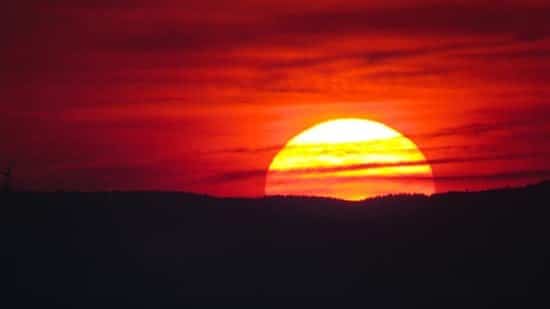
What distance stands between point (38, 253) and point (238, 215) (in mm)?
7133

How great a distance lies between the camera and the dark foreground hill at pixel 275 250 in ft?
253

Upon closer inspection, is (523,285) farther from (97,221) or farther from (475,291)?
(97,221)

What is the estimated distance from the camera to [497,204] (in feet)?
267

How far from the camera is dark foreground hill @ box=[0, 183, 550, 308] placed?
77125 mm

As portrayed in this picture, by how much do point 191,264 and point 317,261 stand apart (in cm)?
415

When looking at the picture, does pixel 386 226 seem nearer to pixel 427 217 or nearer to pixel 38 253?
pixel 427 217

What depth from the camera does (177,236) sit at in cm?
8031

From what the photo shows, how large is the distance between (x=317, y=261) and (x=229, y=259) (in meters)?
2.86

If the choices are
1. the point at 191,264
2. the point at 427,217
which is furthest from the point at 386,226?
the point at 191,264

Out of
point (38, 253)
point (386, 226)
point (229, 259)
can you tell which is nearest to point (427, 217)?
point (386, 226)

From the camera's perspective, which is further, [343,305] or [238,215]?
[238,215]

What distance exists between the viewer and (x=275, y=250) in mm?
80375

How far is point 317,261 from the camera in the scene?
79938 millimetres

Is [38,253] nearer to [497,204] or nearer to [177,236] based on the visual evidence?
[177,236]
